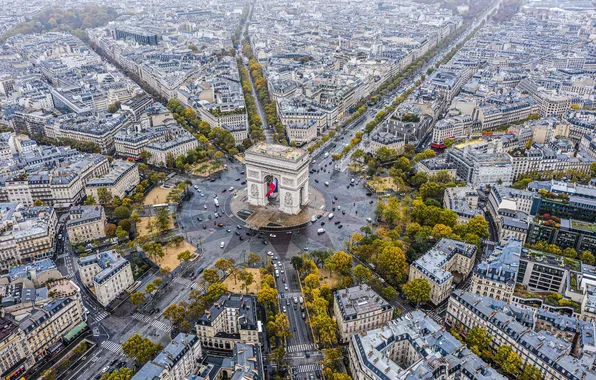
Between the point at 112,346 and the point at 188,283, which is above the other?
the point at 188,283

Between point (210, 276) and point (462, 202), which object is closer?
point (210, 276)

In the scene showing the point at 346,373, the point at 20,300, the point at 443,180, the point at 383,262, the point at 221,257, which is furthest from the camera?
the point at 443,180

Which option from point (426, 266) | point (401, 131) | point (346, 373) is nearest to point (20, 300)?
point (346, 373)

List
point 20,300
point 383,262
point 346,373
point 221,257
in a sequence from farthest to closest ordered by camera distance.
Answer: point 221,257 < point 383,262 < point 20,300 < point 346,373

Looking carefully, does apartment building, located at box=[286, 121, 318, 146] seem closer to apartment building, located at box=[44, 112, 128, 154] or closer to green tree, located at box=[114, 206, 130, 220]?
apartment building, located at box=[44, 112, 128, 154]

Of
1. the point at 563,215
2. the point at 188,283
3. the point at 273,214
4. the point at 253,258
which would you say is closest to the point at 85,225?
the point at 188,283

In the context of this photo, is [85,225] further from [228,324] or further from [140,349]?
[228,324]

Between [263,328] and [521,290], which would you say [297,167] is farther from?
[521,290]
